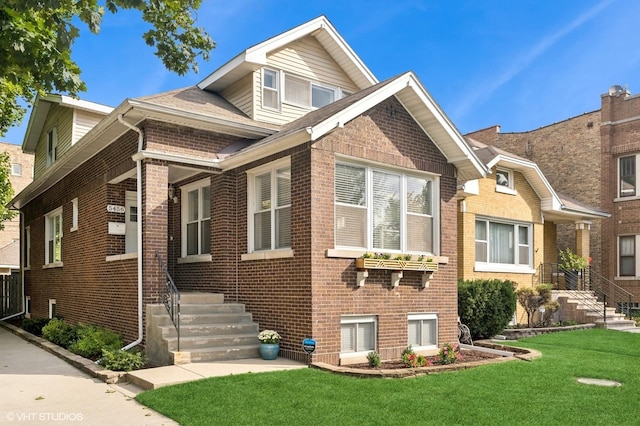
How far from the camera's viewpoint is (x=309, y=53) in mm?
14703

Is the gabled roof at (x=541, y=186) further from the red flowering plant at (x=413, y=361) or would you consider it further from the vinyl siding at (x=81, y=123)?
the vinyl siding at (x=81, y=123)

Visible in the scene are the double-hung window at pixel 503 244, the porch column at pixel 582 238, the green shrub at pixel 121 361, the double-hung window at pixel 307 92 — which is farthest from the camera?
the porch column at pixel 582 238

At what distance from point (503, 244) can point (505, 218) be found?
0.87 metres

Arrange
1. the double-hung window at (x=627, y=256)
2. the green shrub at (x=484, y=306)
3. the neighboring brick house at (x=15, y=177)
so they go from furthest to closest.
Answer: the neighboring brick house at (x=15, y=177)
the double-hung window at (x=627, y=256)
the green shrub at (x=484, y=306)

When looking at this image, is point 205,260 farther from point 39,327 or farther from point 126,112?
point 39,327

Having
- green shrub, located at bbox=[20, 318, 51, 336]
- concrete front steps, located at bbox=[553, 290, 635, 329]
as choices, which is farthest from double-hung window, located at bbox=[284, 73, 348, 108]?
concrete front steps, located at bbox=[553, 290, 635, 329]

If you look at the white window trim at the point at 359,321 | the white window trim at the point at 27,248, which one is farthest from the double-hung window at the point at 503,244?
the white window trim at the point at 27,248

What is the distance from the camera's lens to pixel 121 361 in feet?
29.2

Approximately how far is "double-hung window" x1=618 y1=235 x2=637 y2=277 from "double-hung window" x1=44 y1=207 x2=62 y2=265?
21.1 meters

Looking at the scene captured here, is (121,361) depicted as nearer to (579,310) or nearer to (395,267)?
(395,267)

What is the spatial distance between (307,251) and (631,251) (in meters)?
18.6

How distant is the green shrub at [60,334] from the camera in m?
12.3

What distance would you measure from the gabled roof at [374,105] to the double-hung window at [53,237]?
8.62 meters

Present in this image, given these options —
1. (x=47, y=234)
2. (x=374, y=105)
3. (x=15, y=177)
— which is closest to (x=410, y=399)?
(x=374, y=105)
